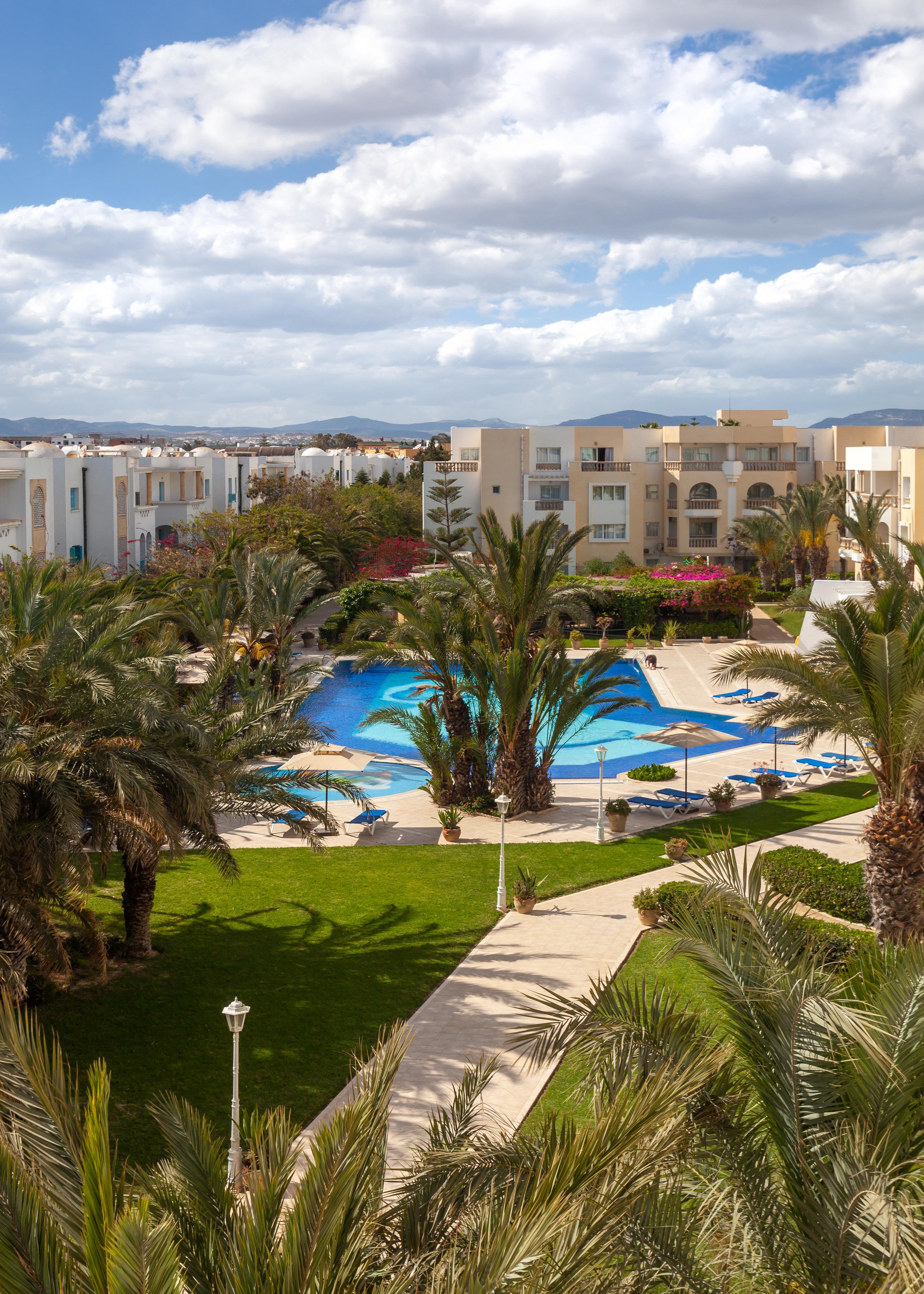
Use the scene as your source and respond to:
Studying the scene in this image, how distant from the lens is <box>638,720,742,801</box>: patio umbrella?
22.8m

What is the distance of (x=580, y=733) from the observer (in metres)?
31.0

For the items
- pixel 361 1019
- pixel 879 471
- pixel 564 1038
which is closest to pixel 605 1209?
pixel 564 1038

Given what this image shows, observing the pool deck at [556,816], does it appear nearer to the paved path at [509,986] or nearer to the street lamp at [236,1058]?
the paved path at [509,986]

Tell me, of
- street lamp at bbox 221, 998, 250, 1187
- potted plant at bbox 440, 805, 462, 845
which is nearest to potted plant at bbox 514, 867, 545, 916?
potted plant at bbox 440, 805, 462, 845

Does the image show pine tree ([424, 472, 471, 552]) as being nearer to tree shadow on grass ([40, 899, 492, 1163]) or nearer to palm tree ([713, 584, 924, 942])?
tree shadow on grass ([40, 899, 492, 1163])

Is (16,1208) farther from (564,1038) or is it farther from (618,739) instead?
(618,739)

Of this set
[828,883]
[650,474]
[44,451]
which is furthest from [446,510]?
[828,883]

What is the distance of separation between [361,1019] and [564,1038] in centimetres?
688

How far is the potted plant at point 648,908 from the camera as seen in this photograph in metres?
16.1

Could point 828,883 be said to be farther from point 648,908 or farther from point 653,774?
point 653,774

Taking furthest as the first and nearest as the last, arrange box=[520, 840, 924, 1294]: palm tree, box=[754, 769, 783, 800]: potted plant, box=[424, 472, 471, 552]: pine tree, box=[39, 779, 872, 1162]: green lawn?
box=[424, 472, 471, 552]: pine tree < box=[754, 769, 783, 800]: potted plant < box=[39, 779, 872, 1162]: green lawn < box=[520, 840, 924, 1294]: palm tree

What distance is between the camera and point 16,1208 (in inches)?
179

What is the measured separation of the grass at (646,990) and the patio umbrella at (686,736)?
24.0ft

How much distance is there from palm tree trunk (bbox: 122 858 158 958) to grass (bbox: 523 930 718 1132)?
596 cm
